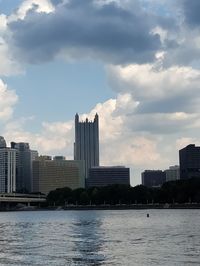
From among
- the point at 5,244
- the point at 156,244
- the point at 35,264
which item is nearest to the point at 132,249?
the point at 156,244

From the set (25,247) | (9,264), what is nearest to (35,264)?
(9,264)

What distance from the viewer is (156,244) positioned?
60.2m

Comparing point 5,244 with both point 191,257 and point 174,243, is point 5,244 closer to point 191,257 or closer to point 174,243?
point 174,243

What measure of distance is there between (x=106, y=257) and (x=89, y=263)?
4479 millimetres

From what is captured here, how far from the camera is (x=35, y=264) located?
150ft

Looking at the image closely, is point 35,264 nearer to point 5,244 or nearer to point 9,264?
point 9,264

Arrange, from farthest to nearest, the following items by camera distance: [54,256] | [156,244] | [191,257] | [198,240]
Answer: [198,240] < [156,244] < [54,256] < [191,257]

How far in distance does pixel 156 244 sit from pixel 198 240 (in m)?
6.91

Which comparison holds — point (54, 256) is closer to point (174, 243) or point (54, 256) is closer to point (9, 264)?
point (9, 264)

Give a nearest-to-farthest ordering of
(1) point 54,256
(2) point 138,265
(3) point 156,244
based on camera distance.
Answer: (2) point 138,265 → (1) point 54,256 → (3) point 156,244

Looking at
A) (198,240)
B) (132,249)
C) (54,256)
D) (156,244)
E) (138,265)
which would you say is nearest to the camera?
(138,265)

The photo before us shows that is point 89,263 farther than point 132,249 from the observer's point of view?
No

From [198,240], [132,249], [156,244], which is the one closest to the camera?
[132,249]

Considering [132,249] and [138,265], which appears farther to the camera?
[132,249]
